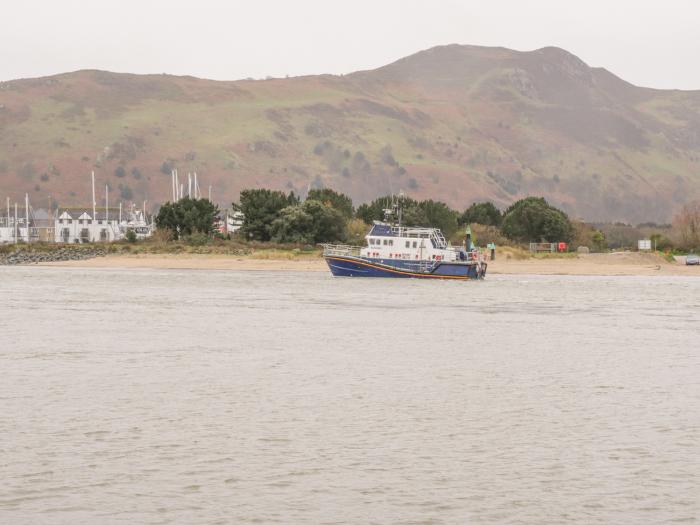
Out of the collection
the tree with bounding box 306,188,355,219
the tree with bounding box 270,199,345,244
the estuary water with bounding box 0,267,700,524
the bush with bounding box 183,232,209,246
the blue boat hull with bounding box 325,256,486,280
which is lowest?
the estuary water with bounding box 0,267,700,524

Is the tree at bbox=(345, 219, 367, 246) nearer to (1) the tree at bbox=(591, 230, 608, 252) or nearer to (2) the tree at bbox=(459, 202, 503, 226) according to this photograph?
(2) the tree at bbox=(459, 202, 503, 226)

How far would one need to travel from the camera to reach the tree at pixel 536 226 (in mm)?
144750

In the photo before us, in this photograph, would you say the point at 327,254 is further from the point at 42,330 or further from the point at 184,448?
the point at 184,448

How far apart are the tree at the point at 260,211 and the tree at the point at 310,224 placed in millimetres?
2826

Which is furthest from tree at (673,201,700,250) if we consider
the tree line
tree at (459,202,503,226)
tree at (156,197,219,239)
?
tree at (156,197,219,239)

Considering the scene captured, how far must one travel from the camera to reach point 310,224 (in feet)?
429

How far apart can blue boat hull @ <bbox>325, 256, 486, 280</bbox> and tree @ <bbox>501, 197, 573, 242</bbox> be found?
189 ft

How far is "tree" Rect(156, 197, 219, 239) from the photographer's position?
476 feet

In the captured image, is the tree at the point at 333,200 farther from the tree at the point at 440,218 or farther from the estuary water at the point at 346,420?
the estuary water at the point at 346,420

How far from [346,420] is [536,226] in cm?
12623

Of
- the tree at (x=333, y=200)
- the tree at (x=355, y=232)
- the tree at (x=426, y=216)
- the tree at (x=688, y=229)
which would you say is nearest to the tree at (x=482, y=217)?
the tree at (x=426, y=216)

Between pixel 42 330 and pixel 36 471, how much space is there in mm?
25081

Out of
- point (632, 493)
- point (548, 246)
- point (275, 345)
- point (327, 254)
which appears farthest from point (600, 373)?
point (548, 246)

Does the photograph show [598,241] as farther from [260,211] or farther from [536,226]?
[260,211]
